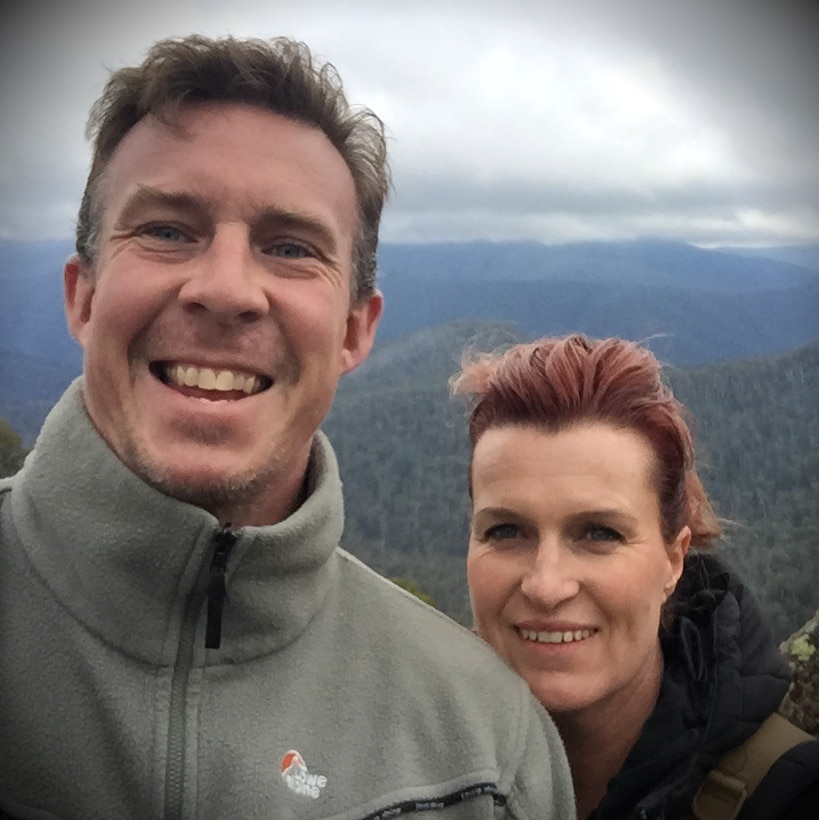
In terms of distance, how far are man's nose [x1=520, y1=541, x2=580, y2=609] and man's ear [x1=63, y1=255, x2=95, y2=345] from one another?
1084 mm

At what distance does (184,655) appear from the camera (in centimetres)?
145

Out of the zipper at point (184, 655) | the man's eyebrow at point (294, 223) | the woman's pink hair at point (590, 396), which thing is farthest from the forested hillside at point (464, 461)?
the zipper at point (184, 655)

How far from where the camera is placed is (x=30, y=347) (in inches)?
82.4

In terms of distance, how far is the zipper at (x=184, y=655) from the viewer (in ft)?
4.56

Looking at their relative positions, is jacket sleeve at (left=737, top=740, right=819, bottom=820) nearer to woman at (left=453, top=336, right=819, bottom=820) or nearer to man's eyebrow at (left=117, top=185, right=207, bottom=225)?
woman at (left=453, top=336, right=819, bottom=820)

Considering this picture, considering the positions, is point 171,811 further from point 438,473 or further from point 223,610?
point 438,473

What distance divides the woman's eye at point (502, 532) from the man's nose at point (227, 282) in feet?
2.85

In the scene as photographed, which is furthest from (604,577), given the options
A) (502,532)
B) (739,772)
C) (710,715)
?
(739,772)

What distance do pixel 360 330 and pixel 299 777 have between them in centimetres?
90

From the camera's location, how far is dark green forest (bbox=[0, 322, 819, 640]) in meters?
2.29

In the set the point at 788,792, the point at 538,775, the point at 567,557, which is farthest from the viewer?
the point at 567,557

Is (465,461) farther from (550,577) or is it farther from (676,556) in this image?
(676,556)

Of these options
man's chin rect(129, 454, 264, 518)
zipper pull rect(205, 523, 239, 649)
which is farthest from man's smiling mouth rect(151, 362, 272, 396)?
zipper pull rect(205, 523, 239, 649)

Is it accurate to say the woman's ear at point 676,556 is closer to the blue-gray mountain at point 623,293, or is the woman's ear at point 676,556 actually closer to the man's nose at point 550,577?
the man's nose at point 550,577
